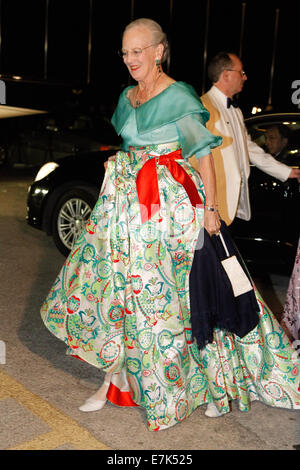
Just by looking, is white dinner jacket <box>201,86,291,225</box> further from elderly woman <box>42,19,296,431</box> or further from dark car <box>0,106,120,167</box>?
dark car <box>0,106,120,167</box>

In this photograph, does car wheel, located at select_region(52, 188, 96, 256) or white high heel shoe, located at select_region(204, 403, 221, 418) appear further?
car wheel, located at select_region(52, 188, 96, 256)

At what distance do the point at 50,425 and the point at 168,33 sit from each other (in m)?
17.2

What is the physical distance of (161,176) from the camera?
2.99 meters

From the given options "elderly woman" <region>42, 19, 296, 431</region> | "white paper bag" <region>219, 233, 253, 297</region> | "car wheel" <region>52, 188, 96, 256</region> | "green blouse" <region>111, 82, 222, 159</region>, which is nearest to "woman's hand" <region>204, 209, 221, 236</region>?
"elderly woman" <region>42, 19, 296, 431</region>

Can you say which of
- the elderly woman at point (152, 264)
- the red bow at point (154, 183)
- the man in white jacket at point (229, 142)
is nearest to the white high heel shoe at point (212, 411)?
the elderly woman at point (152, 264)

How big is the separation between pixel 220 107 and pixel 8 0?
1665cm

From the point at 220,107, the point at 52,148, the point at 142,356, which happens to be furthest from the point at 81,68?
the point at 142,356

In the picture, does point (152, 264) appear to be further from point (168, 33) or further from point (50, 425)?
point (168, 33)

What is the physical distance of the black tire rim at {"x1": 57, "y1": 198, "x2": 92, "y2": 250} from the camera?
20.8ft

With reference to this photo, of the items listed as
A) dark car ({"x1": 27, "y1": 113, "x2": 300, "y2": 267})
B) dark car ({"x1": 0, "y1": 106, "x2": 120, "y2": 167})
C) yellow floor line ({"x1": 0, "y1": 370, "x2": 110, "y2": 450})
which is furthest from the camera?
dark car ({"x1": 0, "y1": 106, "x2": 120, "y2": 167})

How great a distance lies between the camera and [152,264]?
2953 millimetres

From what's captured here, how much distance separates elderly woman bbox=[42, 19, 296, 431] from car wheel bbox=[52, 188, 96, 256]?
311 cm

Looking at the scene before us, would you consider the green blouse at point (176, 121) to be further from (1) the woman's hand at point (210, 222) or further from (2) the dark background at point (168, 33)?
(2) the dark background at point (168, 33)

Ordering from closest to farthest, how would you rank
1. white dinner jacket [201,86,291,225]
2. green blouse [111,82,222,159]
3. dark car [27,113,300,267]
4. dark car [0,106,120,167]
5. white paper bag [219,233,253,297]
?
1. green blouse [111,82,222,159]
2. white paper bag [219,233,253,297]
3. white dinner jacket [201,86,291,225]
4. dark car [27,113,300,267]
5. dark car [0,106,120,167]
